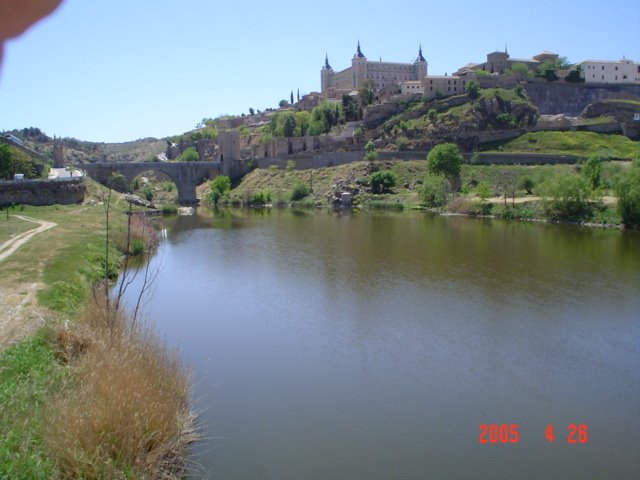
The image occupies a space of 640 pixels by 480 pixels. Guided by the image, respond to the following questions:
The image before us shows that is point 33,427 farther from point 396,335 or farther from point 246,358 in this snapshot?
point 396,335

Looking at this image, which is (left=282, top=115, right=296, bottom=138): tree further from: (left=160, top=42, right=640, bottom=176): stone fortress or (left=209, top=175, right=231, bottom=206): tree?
(left=209, top=175, right=231, bottom=206): tree

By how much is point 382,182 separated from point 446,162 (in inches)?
270

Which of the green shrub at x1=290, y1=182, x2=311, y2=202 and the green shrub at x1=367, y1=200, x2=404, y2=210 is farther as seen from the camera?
the green shrub at x1=290, y1=182, x2=311, y2=202

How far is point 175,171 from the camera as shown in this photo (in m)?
69.1

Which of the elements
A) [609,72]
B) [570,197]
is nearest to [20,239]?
[570,197]

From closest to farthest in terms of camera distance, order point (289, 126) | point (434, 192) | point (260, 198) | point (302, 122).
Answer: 1. point (434, 192)
2. point (260, 198)
3. point (289, 126)
4. point (302, 122)

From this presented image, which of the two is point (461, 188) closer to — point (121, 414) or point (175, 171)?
point (175, 171)

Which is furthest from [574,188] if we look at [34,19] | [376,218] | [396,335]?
[34,19]

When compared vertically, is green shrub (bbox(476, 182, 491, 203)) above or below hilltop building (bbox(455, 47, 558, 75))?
below

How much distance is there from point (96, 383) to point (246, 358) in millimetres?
5279

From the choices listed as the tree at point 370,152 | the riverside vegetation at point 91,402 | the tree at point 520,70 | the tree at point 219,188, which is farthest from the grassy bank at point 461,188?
the riverside vegetation at point 91,402

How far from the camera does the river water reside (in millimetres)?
8922

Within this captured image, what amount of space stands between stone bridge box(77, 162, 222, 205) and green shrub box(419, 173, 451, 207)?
95.3 feet

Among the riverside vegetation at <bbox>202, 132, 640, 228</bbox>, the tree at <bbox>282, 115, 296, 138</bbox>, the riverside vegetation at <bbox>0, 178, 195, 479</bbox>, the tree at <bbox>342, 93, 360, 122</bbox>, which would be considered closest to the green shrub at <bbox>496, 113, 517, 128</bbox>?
the riverside vegetation at <bbox>202, 132, 640, 228</bbox>
